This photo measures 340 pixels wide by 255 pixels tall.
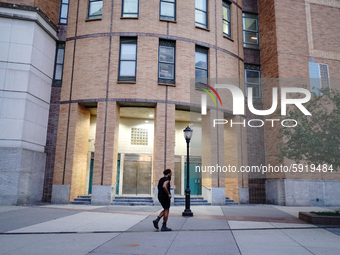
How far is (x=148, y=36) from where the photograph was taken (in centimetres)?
1661

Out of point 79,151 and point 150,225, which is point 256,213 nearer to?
point 150,225

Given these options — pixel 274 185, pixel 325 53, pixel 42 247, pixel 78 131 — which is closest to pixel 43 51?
pixel 78 131

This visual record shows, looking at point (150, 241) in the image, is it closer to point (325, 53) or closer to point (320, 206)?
point (320, 206)

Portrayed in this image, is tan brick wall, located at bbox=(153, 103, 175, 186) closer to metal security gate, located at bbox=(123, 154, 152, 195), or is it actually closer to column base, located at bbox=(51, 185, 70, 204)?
metal security gate, located at bbox=(123, 154, 152, 195)

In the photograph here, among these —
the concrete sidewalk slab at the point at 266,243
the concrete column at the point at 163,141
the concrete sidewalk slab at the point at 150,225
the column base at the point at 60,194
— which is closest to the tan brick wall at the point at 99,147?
the column base at the point at 60,194

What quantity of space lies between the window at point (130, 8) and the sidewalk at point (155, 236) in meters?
12.3

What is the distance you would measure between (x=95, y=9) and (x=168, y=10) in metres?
4.64

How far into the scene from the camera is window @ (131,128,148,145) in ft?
62.9

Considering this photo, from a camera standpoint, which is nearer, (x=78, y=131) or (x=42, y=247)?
(x=42, y=247)

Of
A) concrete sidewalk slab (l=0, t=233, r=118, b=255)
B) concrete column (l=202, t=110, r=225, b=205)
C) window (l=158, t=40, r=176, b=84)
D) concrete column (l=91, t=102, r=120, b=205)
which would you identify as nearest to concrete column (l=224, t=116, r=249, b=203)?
concrete column (l=202, t=110, r=225, b=205)

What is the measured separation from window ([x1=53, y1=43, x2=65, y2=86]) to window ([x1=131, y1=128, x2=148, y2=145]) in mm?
5741

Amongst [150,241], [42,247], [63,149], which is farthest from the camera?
[63,149]

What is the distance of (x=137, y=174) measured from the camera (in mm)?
18797

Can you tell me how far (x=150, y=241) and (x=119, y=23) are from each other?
13.8 m
